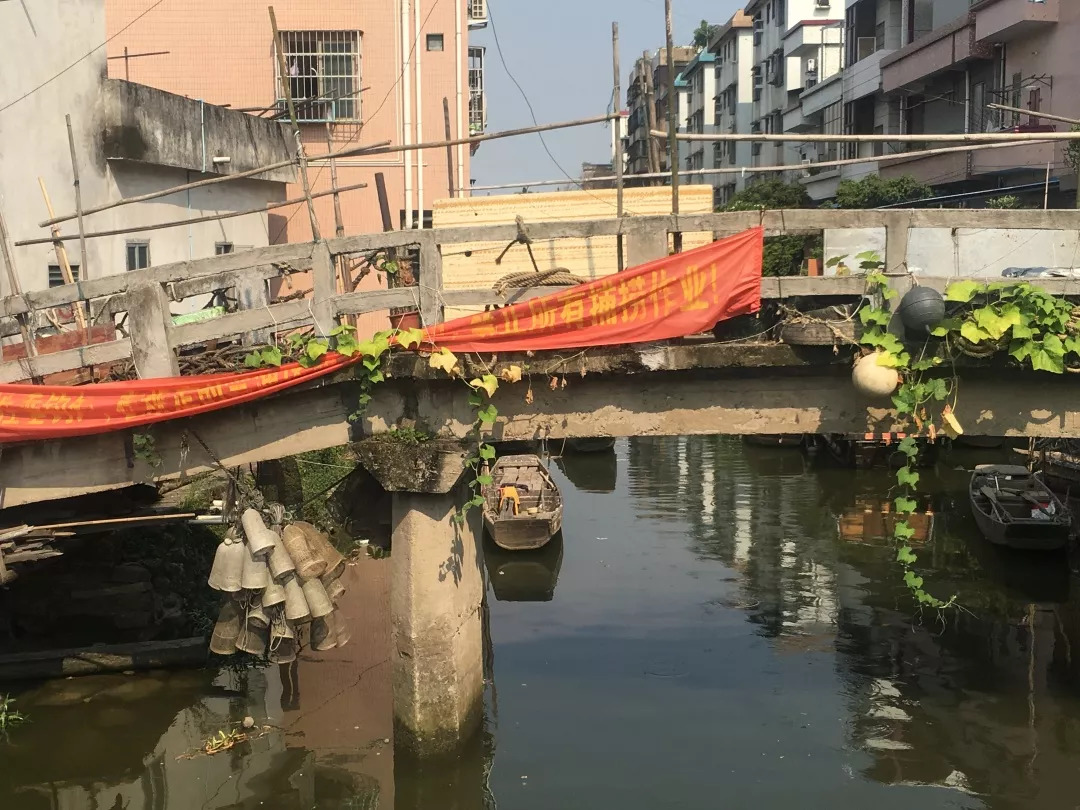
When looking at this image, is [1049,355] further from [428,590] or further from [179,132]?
[179,132]

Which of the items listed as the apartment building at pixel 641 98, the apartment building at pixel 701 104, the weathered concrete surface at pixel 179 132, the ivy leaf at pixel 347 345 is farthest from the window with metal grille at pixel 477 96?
the apartment building at pixel 641 98

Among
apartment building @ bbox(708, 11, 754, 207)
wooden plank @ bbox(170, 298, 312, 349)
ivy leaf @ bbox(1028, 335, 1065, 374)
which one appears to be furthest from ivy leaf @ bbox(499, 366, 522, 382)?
apartment building @ bbox(708, 11, 754, 207)

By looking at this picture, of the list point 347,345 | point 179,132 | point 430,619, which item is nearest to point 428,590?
point 430,619

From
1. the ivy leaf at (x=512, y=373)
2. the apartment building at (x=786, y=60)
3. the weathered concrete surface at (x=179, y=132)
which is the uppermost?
the apartment building at (x=786, y=60)

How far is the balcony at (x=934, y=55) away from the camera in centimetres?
3419

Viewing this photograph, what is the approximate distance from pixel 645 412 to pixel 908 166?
104ft

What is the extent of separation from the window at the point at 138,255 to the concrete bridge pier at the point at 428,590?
487 inches

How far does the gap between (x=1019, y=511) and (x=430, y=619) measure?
1511 centimetres

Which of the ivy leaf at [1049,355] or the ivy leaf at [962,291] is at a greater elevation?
the ivy leaf at [962,291]

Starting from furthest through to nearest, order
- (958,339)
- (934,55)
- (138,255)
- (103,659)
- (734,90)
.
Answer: (734,90) → (934,55) → (138,255) → (103,659) → (958,339)

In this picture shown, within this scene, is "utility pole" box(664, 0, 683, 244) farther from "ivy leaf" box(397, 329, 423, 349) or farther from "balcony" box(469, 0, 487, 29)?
"balcony" box(469, 0, 487, 29)

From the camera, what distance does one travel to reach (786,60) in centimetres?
5694

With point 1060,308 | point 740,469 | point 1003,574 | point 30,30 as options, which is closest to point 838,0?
point 740,469

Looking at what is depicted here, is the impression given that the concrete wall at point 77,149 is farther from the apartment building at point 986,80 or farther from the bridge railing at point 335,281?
the apartment building at point 986,80
